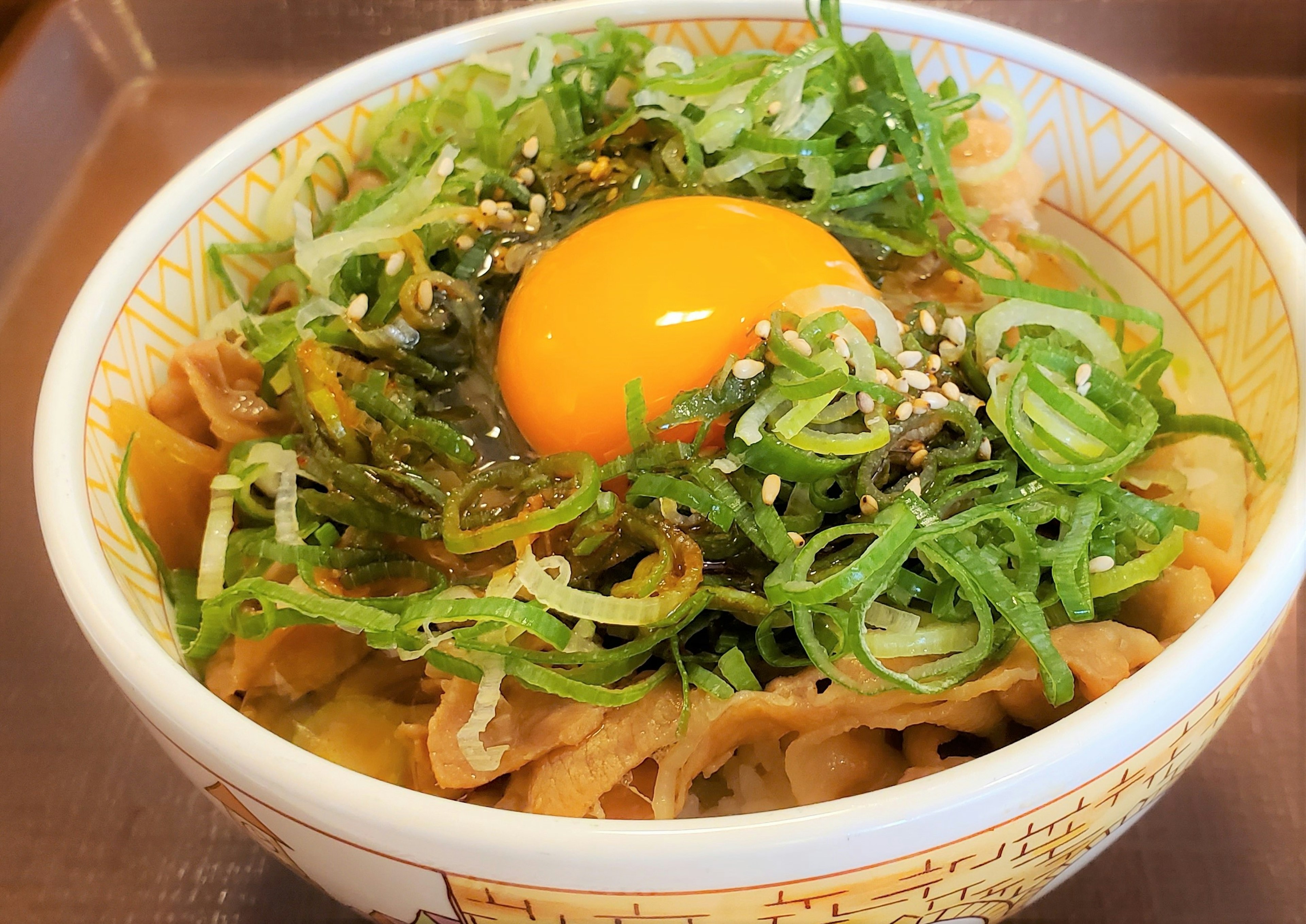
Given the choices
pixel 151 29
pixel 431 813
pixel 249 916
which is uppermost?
pixel 151 29

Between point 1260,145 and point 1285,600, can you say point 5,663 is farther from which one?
point 1260,145

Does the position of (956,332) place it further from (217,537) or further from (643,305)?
(217,537)

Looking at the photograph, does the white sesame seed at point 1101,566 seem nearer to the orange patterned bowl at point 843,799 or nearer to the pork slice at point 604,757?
the orange patterned bowl at point 843,799

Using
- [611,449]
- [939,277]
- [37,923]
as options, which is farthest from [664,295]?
[37,923]

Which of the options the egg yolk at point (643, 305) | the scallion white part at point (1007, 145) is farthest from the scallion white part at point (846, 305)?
the scallion white part at point (1007, 145)

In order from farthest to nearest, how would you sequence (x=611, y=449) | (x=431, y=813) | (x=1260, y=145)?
(x=1260, y=145) → (x=611, y=449) → (x=431, y=813)
